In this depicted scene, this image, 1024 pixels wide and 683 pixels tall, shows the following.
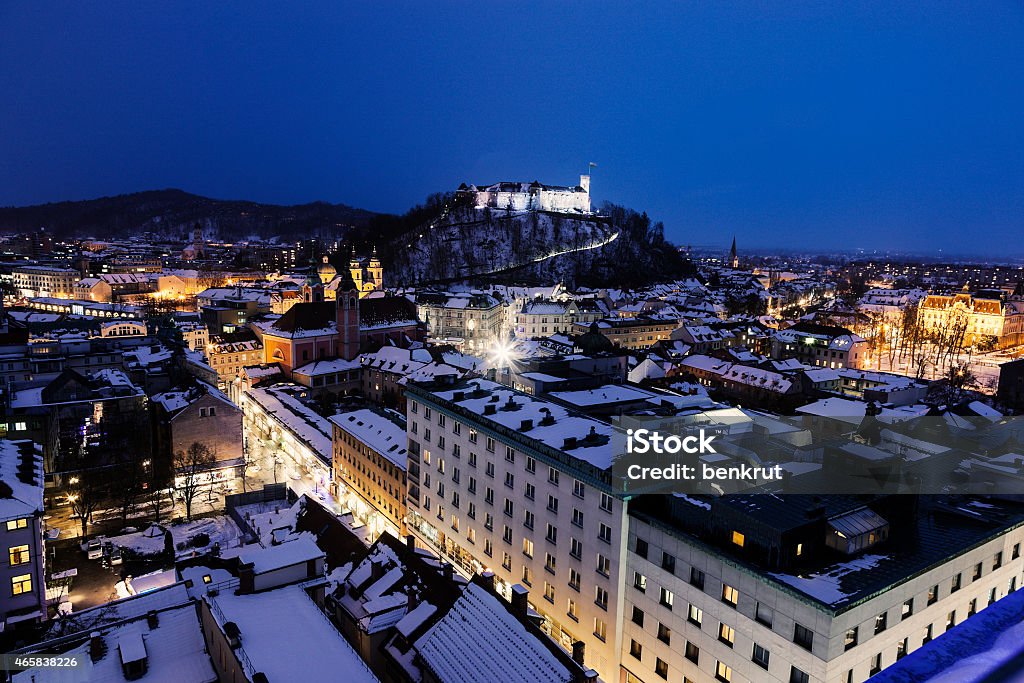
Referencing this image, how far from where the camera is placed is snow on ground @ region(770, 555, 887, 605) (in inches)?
615

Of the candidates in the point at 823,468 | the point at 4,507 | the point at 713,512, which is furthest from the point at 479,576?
the point at 4,507

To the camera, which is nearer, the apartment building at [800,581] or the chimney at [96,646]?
the apartment building at [800,581]

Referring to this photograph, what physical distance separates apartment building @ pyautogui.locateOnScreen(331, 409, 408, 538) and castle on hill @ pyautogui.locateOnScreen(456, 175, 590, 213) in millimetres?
140386

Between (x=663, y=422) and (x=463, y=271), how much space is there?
134 metres

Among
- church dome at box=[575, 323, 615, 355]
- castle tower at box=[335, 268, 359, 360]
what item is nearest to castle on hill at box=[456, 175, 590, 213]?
castle tower at box=[335, 268, 359, 360]

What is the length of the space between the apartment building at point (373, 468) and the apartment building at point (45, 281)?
108m

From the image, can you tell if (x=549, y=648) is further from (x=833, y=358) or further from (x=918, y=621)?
(x=833, y=358)

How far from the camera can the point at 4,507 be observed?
24.6 m

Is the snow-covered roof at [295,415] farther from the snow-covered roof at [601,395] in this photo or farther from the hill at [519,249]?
the hill at [519,249]

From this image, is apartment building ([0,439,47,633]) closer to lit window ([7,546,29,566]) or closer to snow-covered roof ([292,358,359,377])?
lit window ([7,546,29,566])

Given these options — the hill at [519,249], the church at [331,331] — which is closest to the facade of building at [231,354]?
the church at [331,331]

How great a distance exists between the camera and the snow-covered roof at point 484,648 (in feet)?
55.8

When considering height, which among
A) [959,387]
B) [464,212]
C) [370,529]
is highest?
[464,212]

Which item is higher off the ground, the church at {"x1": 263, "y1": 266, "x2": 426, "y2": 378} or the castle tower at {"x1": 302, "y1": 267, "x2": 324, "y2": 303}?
the castle tower at {"x1": 302, "y1": 267, "x2": 324, "y2": 303}
